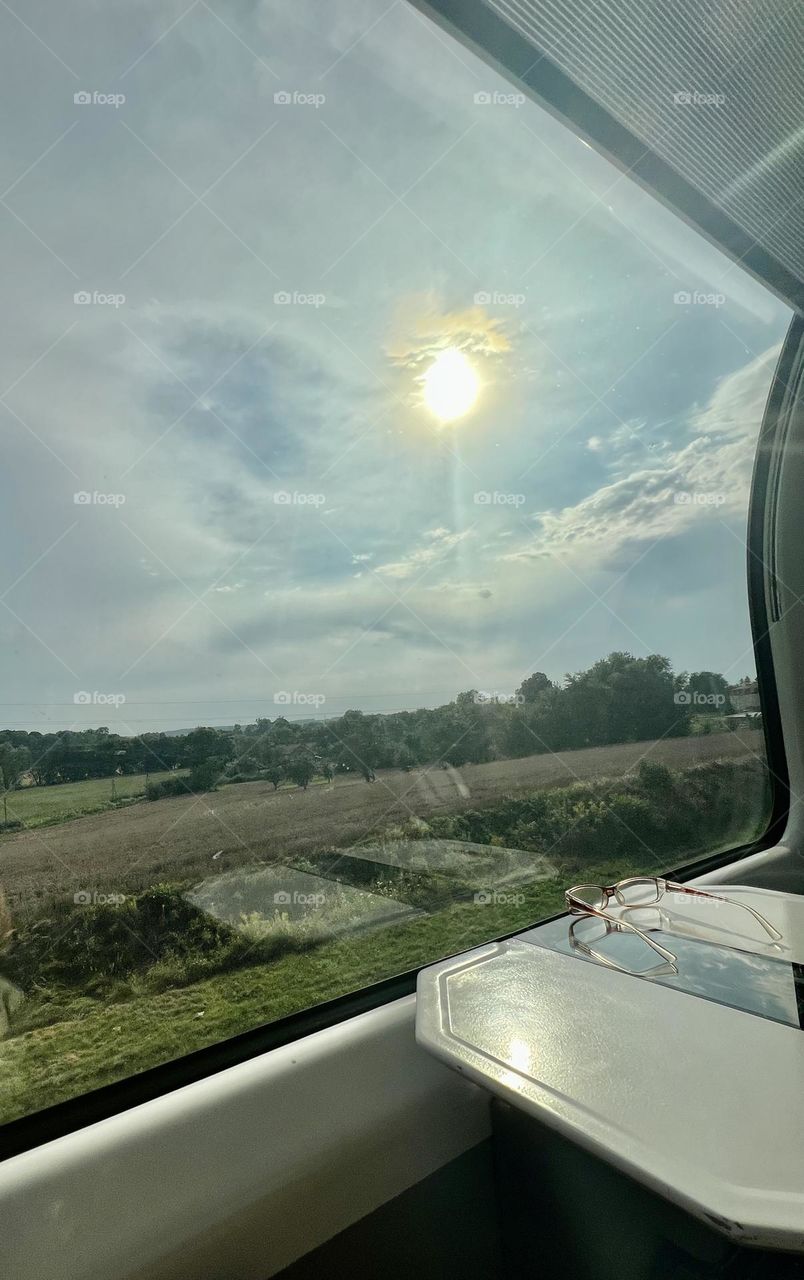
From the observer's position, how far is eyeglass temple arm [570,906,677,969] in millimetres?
1167

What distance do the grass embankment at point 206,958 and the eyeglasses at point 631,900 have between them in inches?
11.9

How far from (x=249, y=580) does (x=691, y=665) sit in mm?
1835

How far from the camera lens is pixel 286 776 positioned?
1355 millimetres

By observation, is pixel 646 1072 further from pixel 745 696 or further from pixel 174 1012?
pixel 745 696

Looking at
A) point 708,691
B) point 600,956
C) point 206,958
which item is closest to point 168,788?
point 206,958

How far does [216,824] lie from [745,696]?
233cm

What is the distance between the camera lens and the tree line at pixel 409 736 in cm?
110

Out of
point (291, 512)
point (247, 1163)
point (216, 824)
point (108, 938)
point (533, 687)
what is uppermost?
point (291, 512)

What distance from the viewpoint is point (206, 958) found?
1.19 meters

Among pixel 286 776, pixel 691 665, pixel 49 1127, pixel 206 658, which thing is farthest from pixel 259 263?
pixel 691 665

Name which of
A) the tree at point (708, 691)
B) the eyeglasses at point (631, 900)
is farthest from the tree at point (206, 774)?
the tree at point (708, 691)

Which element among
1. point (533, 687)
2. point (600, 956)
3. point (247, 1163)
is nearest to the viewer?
point (247, 1163)

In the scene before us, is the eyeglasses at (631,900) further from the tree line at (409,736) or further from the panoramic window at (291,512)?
the tree line at (409,736)

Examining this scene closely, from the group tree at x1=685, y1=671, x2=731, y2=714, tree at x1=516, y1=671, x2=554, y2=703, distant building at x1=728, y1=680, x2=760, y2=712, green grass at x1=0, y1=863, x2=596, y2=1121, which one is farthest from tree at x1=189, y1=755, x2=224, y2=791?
distant building at x1=728, y1=680, x2=760, y2=712
